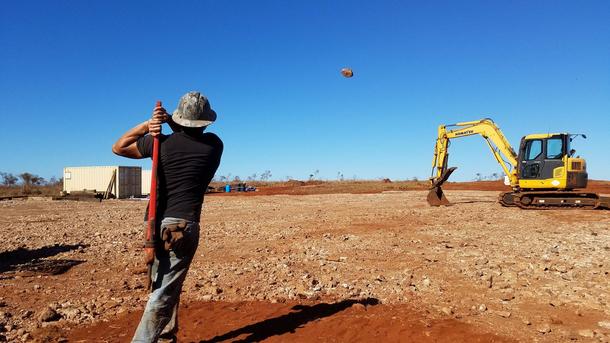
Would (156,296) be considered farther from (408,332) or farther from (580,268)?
(580,268)

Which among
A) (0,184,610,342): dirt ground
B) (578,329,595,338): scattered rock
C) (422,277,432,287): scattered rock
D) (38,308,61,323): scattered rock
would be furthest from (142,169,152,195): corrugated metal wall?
(578,329,595,338): scattered rock

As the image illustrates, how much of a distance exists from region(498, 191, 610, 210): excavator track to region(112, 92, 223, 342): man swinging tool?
18723mm

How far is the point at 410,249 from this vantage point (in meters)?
9.73

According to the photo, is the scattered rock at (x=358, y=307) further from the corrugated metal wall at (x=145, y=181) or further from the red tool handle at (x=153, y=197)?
the corrugated metal wall at (x=145, y=181)

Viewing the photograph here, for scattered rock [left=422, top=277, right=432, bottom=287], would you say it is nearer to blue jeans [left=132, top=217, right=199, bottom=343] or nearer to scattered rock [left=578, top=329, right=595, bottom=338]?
scattered rock [left=578, top=329, right=595, bottom=338]

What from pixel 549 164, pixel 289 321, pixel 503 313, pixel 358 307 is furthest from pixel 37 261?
pixel 549 164

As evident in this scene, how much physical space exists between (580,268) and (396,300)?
381cm

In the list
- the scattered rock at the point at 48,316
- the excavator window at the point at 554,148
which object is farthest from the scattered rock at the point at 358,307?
the excavator window at the point at 554,148

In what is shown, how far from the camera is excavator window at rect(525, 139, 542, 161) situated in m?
19.8

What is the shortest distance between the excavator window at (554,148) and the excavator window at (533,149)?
30cm

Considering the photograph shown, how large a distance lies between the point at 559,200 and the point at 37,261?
1880 cm

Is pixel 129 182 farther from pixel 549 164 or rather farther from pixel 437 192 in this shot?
pixel 549 164

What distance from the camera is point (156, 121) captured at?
3775 millimetres

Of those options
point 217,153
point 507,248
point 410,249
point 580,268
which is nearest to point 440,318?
point 217,153
